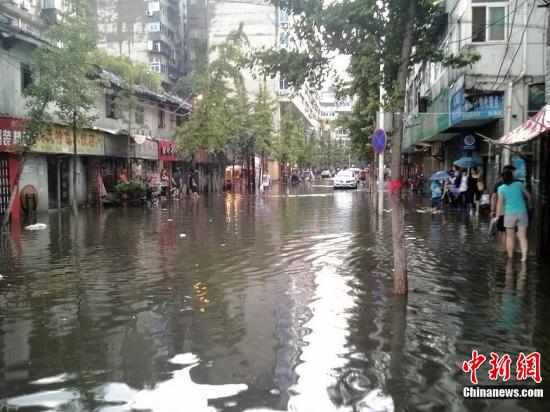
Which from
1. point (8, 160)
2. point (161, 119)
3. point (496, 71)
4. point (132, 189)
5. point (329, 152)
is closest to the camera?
point (496, 71)

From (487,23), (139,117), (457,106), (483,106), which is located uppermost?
(487,23)

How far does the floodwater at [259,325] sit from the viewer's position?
171 inches

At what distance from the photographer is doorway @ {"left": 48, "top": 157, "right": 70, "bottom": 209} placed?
24.2 metres

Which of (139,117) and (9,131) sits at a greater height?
(139,117)

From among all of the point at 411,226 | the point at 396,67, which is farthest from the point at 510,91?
the point at 396,67

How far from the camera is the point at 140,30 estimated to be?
212ft

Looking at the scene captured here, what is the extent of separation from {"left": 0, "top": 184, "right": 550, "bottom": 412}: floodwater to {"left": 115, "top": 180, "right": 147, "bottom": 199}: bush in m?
13.7

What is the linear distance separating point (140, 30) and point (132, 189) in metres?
44.3

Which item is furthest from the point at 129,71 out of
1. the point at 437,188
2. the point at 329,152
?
Result: the point at 329,152

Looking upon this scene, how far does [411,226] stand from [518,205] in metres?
6.70

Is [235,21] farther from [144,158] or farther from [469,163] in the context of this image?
[469,163]

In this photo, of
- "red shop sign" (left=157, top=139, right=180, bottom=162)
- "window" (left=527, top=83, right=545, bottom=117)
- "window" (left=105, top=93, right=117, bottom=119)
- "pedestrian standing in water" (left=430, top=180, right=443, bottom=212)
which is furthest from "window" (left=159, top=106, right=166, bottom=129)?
"window" (left=527, top=83, right=545, bottom=117)

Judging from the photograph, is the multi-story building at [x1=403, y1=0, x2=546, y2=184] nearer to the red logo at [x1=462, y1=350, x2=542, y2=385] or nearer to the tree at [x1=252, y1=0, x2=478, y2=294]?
the tree at [x1=252, y1=0, x2=478, y2=294]

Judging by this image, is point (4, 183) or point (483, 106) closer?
point (483, 106)
